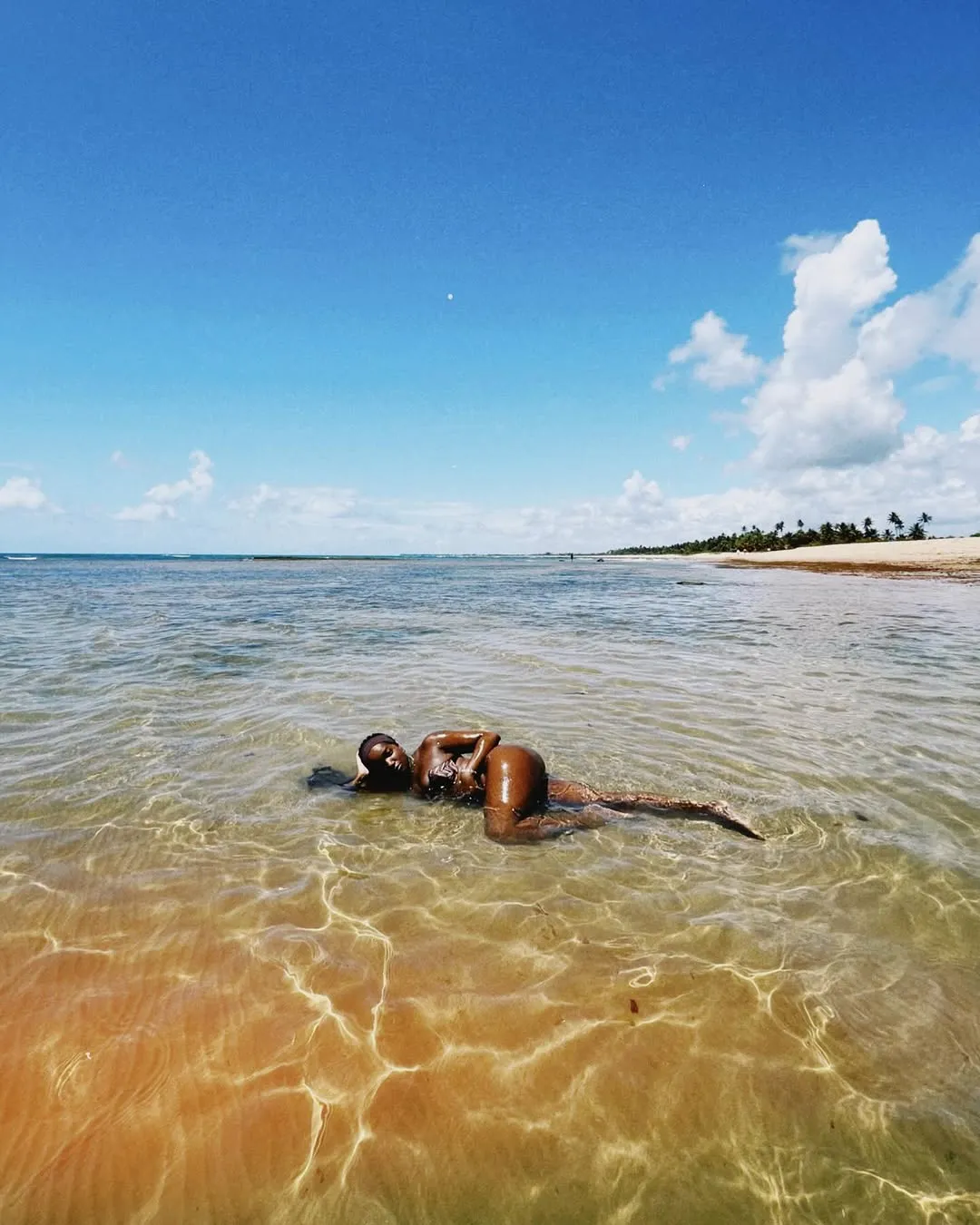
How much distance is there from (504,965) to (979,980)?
288 cm

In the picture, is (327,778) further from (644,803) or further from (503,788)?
(644,803)

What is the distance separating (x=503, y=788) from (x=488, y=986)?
90.0 inches

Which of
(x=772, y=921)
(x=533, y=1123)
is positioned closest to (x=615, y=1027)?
(x=533, y=1123)

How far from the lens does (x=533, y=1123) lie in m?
2.66

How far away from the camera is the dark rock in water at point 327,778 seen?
662 centimetres

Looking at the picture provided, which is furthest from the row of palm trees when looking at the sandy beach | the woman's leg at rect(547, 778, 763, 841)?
the woman's leg at rect(547, 778, 763, 841)

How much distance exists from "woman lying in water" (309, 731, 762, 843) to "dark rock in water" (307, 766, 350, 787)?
0.05 metres

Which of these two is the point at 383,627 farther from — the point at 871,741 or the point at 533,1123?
the point at 533,1123

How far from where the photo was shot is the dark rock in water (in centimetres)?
662

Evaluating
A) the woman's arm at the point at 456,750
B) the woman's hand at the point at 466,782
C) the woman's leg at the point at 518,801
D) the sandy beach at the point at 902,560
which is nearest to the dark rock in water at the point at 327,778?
the woman's arm at the point at 456,750

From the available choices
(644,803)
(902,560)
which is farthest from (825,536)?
(644,803)

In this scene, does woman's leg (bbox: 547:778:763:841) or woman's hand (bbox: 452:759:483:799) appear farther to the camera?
woman's hand (bbox: 452:759:483:799)

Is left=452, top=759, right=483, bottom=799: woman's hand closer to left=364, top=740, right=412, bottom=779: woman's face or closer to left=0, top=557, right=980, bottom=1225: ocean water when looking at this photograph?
left=0, top=557, right=980, bottom=1225: ocean water

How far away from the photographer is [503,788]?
5.70 metres
